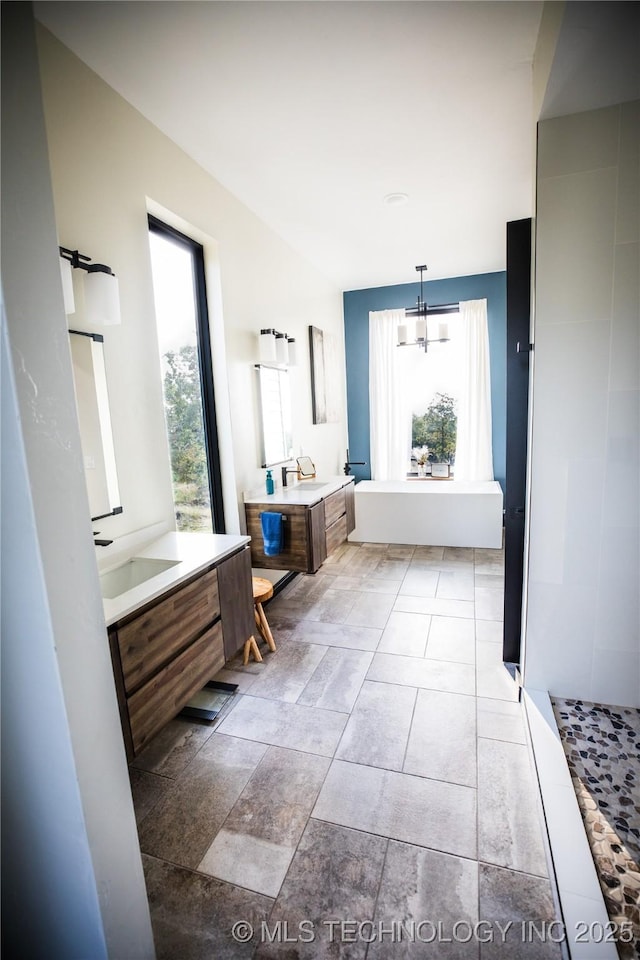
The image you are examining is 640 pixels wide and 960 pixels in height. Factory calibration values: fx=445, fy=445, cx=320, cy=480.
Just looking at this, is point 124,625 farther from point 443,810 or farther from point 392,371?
point 392,371

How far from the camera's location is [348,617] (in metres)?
3.25

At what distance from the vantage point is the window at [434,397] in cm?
538

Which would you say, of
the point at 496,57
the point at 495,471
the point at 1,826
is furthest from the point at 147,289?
the point at 495,471

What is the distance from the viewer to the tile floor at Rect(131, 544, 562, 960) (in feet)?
4.31

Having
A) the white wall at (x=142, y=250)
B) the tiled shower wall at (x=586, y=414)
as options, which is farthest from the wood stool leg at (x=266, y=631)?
the tiled shower wall at (x=586, y=414)

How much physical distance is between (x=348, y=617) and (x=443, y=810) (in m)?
1.62

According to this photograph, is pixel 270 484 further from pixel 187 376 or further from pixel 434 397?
pixel 434 397

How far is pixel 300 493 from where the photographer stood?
3.50m

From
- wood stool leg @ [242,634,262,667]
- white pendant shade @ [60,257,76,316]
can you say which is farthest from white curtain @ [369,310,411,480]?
white pendant shade @ [60,257,76,316]

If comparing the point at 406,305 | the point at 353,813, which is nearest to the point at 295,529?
the point at 353,813

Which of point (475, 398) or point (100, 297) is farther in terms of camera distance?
point (475, 398)

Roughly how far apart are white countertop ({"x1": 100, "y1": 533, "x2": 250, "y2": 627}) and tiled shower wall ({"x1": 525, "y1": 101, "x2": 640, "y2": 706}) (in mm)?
1534

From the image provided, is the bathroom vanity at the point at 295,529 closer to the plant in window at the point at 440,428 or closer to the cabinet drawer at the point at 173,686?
the cabinet drawer at the point at 173,686

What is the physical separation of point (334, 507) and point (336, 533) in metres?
0.23
